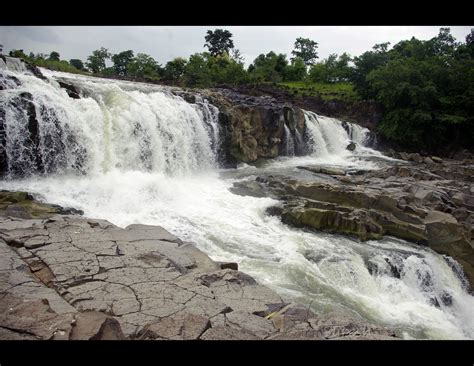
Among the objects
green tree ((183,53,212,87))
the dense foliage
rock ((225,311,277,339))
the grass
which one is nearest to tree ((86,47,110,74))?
green tree ((183,53,212,87))

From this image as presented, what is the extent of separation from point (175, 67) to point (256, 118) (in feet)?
52.6

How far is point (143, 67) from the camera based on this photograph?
103 ft

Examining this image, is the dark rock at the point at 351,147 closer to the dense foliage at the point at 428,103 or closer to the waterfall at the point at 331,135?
the waterfall at the point at 331,135

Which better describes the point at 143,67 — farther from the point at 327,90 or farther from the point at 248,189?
the point at 248,189

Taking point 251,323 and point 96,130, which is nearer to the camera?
point 251,323

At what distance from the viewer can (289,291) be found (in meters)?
5.52

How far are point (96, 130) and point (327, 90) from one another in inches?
1148

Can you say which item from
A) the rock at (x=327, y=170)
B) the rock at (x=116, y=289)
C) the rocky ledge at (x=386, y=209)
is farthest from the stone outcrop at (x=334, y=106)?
the rock at (x=116, y=289)

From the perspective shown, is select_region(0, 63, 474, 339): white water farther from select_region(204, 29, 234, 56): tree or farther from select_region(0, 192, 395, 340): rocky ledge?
select_region(204, 29, 234, 56): tree

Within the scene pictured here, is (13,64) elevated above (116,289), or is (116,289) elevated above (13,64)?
(13,64)

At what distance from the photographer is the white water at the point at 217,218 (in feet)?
19.9

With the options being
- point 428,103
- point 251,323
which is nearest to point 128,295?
point 251,323
